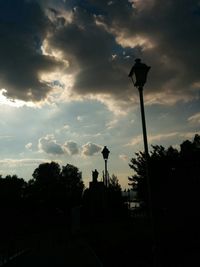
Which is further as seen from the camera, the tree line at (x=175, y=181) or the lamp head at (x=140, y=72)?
the tree line at (x=175, y=181)

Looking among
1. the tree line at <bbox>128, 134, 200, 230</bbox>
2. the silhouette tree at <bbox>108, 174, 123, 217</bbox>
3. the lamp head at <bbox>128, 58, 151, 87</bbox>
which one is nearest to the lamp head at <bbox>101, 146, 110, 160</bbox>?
the tree line at <bbox>128, 134, 200, 230</bbox>

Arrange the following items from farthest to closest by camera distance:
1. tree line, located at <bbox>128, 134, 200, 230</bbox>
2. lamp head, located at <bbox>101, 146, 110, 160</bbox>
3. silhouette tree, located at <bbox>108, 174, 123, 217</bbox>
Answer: silhouette tree, located at <bbox>108, 174, 123, 217</bbox> → tree line, located at <bbox>128, 134, 200, 230</bbox> → lamp head, located at <bbox>101, 146, 110, 160</bbox>

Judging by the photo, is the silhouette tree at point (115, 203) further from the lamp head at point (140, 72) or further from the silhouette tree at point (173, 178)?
the lamp head at point (140, 72)

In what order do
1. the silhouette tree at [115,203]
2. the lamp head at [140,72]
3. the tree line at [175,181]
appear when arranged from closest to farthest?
the lamp head at [140,72]
the tree line at [175,181]
the silhouette tree at [115,203]

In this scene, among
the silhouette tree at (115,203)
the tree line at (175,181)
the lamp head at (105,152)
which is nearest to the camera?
the lamp head at (105,152)

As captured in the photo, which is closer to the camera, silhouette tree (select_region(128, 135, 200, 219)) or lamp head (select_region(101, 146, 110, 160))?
lamp head (select_region(101, 146, 110, 160))

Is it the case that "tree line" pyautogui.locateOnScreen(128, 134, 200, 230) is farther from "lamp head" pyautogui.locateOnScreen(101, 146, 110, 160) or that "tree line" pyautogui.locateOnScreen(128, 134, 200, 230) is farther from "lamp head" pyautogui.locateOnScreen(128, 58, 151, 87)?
"lamp head" pyautogui.locateOnScreen(128, 58, 151, 87)

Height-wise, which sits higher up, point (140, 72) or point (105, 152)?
point (105, 152)

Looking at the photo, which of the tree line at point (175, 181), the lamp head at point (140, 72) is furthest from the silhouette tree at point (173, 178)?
the lamp head at point (140, 72)

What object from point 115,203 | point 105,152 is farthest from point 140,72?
point 115,203

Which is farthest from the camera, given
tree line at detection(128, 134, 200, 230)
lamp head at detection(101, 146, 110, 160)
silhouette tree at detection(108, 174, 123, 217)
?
silhouette tree at detection(108, 174, 123, 217)

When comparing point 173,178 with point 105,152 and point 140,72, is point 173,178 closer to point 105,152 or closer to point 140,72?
point 105,152

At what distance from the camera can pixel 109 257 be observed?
16672 mm

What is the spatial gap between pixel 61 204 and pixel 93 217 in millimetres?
29062
